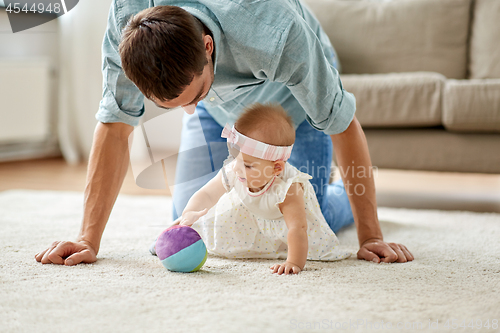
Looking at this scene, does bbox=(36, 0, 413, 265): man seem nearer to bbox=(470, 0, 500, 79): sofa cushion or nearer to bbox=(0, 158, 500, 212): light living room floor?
bbox=(0, 158, 500, 212): light living room floor

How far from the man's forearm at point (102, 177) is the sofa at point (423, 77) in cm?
97

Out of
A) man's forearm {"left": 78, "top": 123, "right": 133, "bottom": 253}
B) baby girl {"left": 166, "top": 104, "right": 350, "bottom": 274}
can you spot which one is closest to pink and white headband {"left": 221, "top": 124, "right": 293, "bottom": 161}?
baby girl {"left": 166, "top": 104, "right": 350, "bottom": 274}

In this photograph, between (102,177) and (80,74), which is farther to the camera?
(80,74)

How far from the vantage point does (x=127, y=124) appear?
3.29ft

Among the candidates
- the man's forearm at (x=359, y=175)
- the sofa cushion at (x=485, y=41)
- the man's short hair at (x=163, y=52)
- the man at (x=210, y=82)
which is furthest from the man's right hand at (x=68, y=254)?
the sofa cushion at (x=485, y=41)

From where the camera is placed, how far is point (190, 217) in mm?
948

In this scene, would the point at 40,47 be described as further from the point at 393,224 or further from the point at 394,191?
the point at 393,224

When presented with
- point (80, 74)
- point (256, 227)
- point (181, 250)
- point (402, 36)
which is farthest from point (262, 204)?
point (80, 74)

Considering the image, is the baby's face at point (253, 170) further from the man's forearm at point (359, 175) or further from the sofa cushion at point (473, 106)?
the sofa cushion at point (473, 106)

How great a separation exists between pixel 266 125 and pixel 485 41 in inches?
60.2

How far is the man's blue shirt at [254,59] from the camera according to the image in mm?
792

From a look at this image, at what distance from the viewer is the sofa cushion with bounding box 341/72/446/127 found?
1.62 metres

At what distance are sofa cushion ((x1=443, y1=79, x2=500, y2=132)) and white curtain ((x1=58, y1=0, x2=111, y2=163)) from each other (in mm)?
1994

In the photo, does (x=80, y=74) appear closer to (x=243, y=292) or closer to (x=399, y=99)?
(x=399, y=99)
